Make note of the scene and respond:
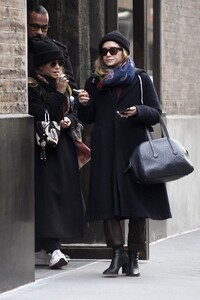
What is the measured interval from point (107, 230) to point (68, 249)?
3.93ft

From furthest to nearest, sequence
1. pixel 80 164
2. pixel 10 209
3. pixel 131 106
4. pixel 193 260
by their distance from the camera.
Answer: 1. pixel 193 260
2. pixel 80 164
3. pixel 131 106
4. pixel 10 209

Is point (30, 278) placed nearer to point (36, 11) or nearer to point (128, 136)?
point (128, 136)

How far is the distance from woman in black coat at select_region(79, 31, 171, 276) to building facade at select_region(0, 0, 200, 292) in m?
0.67

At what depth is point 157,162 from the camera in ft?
31.2

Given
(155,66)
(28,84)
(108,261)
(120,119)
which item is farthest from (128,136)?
(155,66)

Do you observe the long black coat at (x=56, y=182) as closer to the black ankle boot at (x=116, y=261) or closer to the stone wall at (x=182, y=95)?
the black ankle boot at (x=116, y=261)

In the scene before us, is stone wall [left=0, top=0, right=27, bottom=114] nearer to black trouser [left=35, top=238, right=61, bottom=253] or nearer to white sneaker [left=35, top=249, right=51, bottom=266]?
black trouser [left=35, top=238, right=61, bottom=253]

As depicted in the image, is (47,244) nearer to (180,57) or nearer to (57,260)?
(57,260)

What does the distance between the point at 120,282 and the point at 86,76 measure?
2.38m

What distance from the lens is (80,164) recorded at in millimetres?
10375

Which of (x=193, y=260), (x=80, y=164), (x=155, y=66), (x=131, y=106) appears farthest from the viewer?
(x=155, y=66)

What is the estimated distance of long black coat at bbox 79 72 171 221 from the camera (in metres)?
9.68

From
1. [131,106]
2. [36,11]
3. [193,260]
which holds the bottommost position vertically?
[193,260]

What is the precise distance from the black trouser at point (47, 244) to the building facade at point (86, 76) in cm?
84
